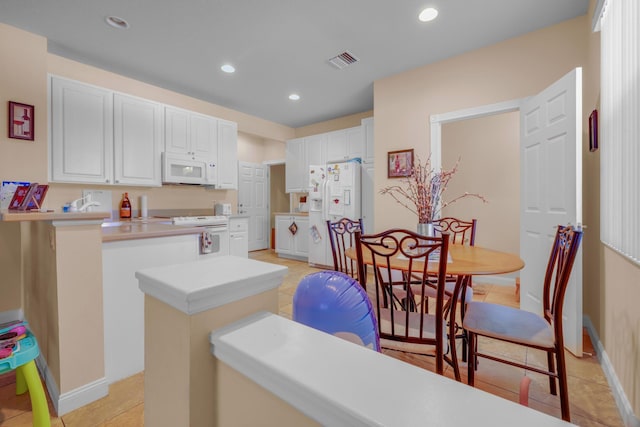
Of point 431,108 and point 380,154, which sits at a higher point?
point 431,108

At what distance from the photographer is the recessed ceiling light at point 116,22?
2457 millimetres

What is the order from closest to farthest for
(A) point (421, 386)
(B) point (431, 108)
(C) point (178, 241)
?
(A) point (421, 386), (C) point (178, 241), (B) point (431, 108)

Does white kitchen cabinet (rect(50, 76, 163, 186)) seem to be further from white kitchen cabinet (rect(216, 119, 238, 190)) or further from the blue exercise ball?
the blue exercise ball

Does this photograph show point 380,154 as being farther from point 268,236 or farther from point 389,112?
point 268,236

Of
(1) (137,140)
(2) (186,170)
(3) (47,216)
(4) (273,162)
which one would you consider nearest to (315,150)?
(4) (273,162)

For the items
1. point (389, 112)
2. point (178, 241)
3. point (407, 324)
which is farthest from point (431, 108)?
point (178, 241)

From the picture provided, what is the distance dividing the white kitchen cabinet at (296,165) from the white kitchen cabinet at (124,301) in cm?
380

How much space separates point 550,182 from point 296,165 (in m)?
4.14

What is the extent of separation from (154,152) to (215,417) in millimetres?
3668

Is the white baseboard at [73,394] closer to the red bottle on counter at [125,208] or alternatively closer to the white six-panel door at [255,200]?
the red bottle on counter at [125,208]

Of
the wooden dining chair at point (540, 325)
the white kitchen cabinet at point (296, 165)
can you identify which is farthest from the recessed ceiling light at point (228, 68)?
the wooden dining chair at point (540, 325)

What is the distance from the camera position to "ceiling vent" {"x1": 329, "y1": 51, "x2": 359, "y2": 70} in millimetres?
3084

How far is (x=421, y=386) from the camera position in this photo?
0.41 metres

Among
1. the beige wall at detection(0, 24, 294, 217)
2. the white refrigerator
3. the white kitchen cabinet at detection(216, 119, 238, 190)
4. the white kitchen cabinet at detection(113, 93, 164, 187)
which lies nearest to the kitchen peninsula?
the beige wall at detection(0, 24, 294, 217)
